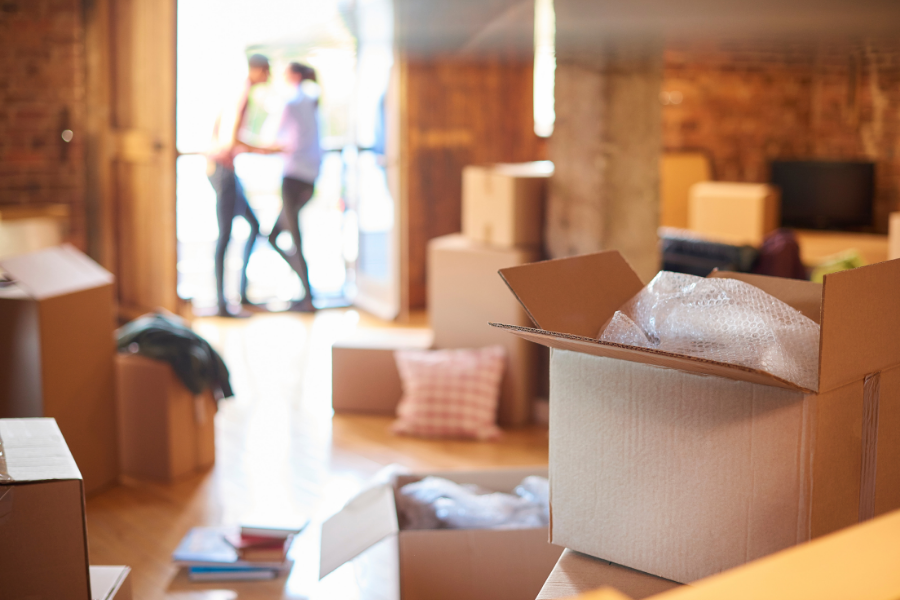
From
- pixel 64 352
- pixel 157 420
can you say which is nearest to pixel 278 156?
pixel 157 420

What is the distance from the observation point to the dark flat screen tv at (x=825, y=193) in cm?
644

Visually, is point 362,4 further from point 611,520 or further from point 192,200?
point 611,520

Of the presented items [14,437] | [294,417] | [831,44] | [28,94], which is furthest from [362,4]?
[831,44]

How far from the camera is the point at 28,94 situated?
15.9 feet

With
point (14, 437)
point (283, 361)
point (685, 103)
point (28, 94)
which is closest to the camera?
point (14, 437)

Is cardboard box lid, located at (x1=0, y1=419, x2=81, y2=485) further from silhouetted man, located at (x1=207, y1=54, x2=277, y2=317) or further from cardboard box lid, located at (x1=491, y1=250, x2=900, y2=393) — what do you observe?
silhouetted man, located at (x1=207, y1=54, x2=277, y2=317)

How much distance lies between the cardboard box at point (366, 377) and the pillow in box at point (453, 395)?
16 centimetres

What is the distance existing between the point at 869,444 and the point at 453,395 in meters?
2.33

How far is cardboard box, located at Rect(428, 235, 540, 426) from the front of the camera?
3.51 m

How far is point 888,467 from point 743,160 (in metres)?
6.08

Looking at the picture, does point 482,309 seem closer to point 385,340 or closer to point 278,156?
point 385,340

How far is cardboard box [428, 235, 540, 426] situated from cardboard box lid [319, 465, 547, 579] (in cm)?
114

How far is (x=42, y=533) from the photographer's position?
4.16 ft

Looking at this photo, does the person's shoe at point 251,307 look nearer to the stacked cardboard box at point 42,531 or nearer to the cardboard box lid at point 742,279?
the stacked cardboard box at point 42,531
